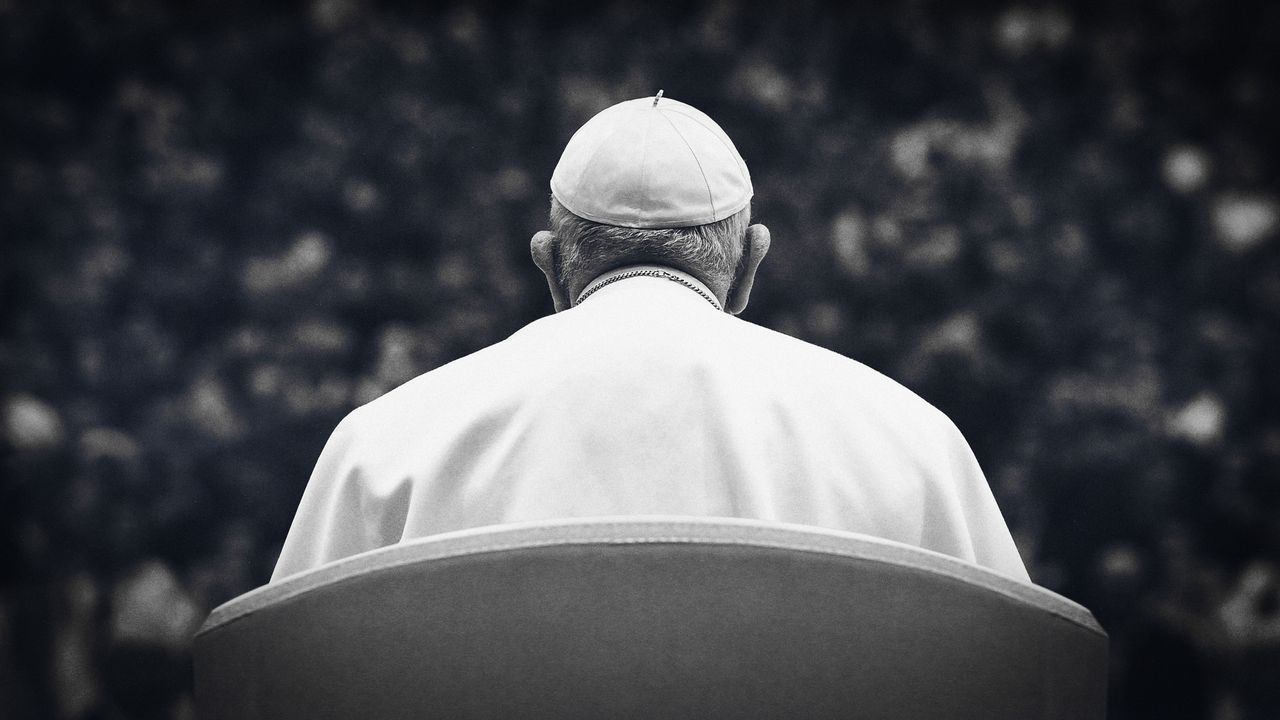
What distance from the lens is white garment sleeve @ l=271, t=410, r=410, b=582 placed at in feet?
3.45

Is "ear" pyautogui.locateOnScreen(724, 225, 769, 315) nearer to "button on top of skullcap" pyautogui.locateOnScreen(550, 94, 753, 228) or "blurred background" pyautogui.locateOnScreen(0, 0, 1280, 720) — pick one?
"button on top of skullcap" pyautogui.locateOnScreen(550, 94, 753, 228)

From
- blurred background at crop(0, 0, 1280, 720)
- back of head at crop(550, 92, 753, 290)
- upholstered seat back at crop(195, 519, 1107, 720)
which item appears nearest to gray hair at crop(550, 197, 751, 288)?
back of head at crop(550, 92, 753, 290)

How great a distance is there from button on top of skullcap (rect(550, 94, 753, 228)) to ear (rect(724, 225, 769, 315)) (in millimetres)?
36

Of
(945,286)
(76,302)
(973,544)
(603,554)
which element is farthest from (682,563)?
(76,302)

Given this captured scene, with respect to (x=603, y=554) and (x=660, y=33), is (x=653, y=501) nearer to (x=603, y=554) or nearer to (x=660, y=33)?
(x=603, y=554)

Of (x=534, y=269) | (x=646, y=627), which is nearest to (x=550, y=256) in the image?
(x=646, y=627)

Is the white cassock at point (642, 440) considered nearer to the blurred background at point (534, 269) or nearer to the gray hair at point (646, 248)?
the gray hair at point (646, 248)

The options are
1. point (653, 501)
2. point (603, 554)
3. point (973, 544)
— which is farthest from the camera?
point (973, 544)

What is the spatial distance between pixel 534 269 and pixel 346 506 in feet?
9.10

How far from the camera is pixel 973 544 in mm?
1126

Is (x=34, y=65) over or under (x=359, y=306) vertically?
over

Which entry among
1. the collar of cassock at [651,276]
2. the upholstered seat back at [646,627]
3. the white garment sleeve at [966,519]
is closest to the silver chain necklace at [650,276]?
the collar of cassock at [651,276]

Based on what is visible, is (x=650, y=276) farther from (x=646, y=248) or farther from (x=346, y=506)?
(x=346, y=506)

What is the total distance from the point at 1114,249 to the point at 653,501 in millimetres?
3073
